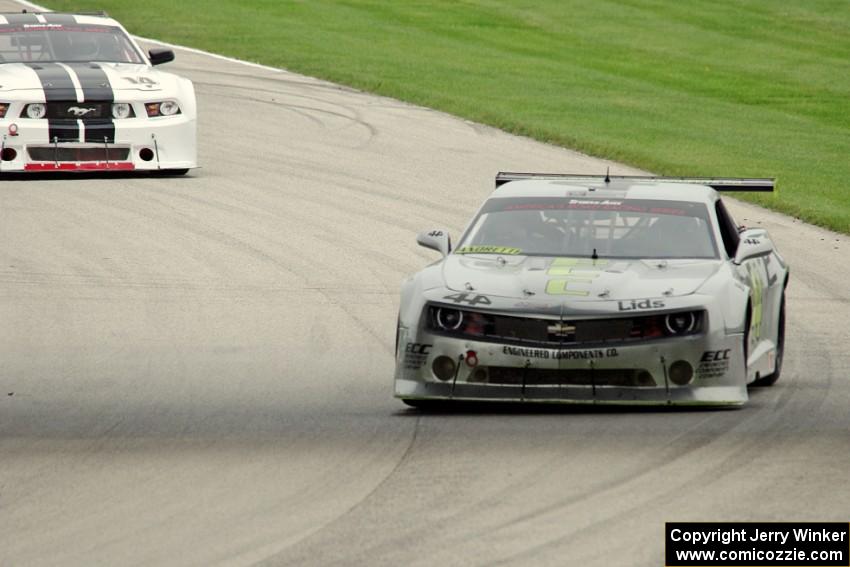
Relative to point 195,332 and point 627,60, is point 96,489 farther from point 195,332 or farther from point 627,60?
point 627,60

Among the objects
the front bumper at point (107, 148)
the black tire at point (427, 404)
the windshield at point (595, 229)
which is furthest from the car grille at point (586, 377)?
the front bumper at point (107, 148)

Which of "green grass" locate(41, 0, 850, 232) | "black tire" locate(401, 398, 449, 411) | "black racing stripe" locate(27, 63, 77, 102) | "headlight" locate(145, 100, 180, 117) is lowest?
"green grass" locate(41, 0, 850, 232)

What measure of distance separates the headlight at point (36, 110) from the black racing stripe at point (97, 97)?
0.41 meters

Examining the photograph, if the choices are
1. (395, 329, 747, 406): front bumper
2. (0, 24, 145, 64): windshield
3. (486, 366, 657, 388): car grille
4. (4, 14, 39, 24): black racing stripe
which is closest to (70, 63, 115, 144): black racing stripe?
(0, 24, 145, 64): windshield

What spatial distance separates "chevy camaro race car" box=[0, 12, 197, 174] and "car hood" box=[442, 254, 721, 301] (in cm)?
864

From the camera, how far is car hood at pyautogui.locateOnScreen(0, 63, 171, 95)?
18.0 m

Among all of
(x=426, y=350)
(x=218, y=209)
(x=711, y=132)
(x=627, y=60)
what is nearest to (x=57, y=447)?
(x=426, y=350)

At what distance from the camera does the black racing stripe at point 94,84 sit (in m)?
18.0

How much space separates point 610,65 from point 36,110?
16.4 meters

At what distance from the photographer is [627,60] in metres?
33.4

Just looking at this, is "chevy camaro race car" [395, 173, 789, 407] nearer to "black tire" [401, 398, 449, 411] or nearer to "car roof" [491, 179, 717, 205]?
"black tire" [401, 398, 449, 411]

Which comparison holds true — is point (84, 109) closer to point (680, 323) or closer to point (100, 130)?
point (100, 130)

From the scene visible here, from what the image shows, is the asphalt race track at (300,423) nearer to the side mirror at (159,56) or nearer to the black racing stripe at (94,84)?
the black racing stripe at (94,84)

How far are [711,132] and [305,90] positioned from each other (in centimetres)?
599
